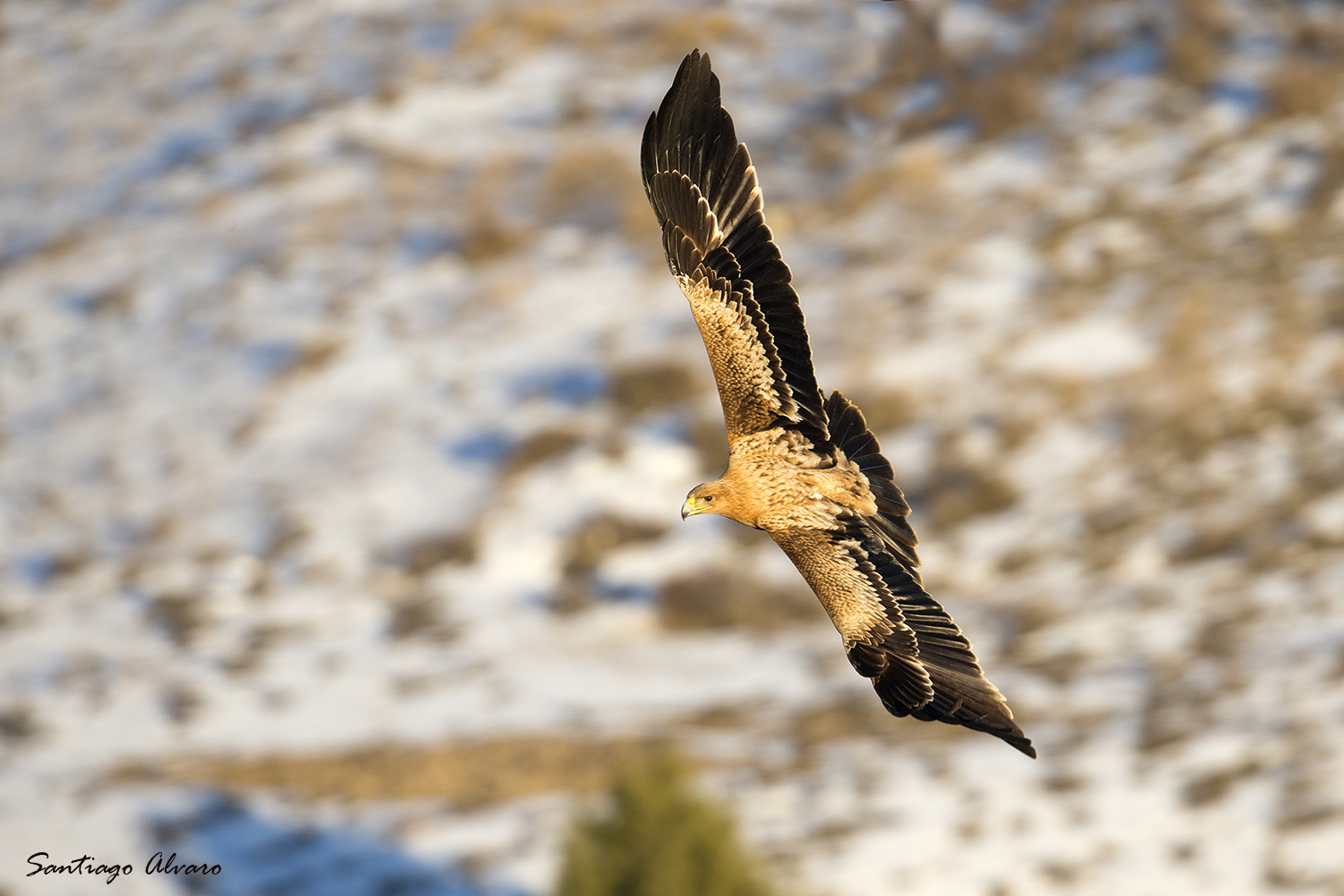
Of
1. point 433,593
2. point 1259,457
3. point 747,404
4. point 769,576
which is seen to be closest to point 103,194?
point 433,593

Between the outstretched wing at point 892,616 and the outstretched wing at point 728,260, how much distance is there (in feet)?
1.17

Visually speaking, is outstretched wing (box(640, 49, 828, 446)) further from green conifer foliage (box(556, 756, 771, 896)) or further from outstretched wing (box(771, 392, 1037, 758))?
green conifer foliage (box(556, 756, 771, 896))

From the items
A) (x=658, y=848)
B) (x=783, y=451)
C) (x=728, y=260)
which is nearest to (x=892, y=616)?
(x=783, y=451)

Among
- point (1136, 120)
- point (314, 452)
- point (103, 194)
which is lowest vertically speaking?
point (314, 452)

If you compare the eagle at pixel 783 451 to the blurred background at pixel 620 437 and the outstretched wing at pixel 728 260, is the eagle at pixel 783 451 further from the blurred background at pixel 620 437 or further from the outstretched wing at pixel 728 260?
the blurred background at pixel 620 437

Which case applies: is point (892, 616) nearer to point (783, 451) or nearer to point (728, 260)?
point (783, 451)

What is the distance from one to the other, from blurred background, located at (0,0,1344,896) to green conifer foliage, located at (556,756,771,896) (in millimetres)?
624

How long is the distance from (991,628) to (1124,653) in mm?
1350

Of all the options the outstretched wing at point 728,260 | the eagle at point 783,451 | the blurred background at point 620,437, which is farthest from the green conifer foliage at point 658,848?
the outstretched wing at point 728,260

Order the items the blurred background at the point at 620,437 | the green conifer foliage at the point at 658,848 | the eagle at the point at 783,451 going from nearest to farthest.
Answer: the eagle at the point at 783,451
the green conifer foliage at the point at 658,848
the blurred background at the point at 620,437

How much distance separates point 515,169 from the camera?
22.7m

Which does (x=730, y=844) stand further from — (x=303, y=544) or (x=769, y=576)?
(x=303, y=544)

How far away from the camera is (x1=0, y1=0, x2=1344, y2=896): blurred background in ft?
45.5

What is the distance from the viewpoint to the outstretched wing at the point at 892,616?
4.76 meters
